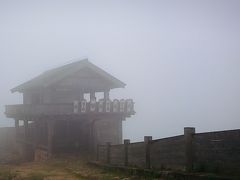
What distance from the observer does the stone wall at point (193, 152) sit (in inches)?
379

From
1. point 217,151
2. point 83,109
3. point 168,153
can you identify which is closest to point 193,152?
point 217,151

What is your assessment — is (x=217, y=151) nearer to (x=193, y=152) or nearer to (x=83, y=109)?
(x=193, y=152)

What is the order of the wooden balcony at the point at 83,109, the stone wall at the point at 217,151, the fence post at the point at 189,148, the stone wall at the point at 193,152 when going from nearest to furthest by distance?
the stone wall at the point at 217,151, the stone wall at the point at 193,152, the fence post at the point at 189,148, the wooden balcony at the point at 83,109

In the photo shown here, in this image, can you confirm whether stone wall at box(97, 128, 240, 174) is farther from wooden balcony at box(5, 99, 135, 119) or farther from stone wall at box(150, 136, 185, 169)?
wooden balcony at box(5, 99, 135, 119)

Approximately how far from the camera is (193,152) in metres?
11.0

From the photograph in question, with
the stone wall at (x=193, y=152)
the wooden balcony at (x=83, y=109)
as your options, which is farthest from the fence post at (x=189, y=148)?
the wooden balcony at (x=83, y=109)

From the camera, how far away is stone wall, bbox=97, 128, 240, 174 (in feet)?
31.6

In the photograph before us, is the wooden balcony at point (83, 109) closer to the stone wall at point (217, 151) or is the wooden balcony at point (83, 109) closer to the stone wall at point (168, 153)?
the stone wall at point (168, 153)

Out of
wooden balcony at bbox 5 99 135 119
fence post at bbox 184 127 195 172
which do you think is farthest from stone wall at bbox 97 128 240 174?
wooden balcony at bbox 5 99 135 119

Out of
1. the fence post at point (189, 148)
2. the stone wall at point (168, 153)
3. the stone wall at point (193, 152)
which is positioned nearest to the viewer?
the stone wall at point (193, 152)

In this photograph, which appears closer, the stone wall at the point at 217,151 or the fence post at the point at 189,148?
the stone wall at the point at 217,151

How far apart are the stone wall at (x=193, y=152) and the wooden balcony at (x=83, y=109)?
14036mm

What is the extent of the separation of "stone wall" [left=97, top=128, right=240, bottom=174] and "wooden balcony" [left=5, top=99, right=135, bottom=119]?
14.0m

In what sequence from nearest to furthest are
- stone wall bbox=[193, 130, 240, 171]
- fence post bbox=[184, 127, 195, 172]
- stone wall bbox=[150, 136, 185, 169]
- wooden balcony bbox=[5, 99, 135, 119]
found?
stone wall bbox=[193, 130, 240, 171] → fence post bbox=[184, 127, 195, 172] → stone wall bbox=[150, 136, 185, 169] → wooden balcony bbox=[5, 99, 135, 119]
